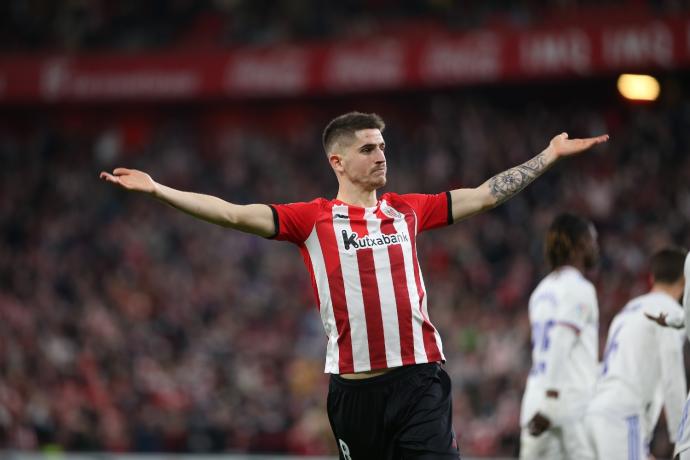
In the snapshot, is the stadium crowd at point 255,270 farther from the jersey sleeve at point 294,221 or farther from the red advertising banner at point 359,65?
the jersey sleeve at point 294,221

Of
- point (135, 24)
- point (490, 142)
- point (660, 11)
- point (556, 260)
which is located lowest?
point (556, 260)

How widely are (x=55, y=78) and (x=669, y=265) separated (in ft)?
60.2

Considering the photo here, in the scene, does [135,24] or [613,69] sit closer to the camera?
[613,69]

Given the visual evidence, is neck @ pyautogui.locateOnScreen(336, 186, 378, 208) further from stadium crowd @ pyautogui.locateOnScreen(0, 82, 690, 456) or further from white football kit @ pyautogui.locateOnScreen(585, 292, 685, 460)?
Answer: stadium crowd @ pyautogui.locateOnScreen(0, 82, 690, 456)

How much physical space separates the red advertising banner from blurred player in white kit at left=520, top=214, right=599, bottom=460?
9.97m

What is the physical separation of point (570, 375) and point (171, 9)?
57.9 feet

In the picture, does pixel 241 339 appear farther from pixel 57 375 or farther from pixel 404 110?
pixel 404 110

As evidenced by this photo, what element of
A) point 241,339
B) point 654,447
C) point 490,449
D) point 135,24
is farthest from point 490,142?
point 135,24

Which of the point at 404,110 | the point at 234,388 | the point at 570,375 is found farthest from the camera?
the point at 404,110

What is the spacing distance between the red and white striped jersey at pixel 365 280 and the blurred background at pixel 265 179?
6.80 m

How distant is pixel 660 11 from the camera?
54.3 ft

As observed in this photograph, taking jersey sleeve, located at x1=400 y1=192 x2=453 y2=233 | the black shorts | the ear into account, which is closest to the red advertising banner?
jersey sleeve, located at x1=400 y1=192 x2=453 y2=233

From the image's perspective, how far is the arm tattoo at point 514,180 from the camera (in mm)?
5703

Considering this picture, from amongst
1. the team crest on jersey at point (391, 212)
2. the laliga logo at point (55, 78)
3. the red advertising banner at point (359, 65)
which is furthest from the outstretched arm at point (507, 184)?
the laliga logo at point (55, 78)
